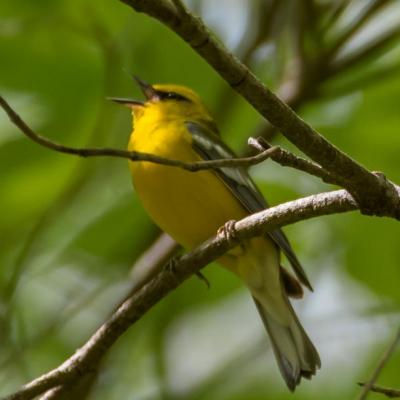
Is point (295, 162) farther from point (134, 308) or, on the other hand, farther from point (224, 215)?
point (224, 215)

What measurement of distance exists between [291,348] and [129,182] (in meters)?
1.44

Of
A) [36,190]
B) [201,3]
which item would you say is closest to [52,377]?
[36,190]

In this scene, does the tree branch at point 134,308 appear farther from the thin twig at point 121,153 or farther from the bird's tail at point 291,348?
the bird's tail at point 291,348

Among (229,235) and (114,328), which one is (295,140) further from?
(114,328)

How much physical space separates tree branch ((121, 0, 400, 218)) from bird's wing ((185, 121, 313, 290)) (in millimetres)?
1421

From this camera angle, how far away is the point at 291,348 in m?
4.71

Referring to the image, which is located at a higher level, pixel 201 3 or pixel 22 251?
pixel 201 3

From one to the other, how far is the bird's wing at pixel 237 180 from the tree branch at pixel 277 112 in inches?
56.0

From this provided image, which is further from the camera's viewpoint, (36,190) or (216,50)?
(36,190)

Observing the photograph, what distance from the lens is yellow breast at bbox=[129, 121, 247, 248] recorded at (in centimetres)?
455

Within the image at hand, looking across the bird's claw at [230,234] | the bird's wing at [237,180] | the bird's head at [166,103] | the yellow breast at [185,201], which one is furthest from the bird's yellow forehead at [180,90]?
the bird's claw at [230,234]

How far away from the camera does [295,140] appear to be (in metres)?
2.61

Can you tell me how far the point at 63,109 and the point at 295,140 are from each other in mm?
2309

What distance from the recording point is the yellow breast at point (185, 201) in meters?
4.55
